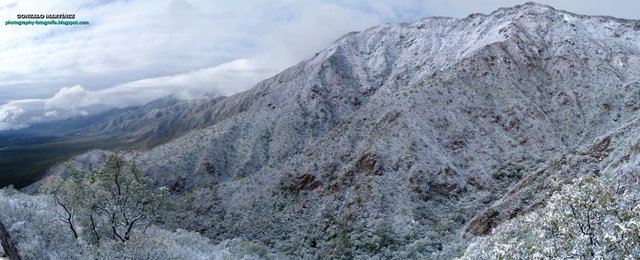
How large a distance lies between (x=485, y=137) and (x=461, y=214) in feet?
54.8

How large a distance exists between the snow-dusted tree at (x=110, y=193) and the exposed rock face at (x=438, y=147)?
2161 cm

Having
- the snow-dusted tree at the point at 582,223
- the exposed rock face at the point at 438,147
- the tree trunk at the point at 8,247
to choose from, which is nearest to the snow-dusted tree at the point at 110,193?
the tree trunk at the point at 8,247

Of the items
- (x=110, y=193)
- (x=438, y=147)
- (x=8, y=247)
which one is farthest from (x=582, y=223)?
(x=438, y=147)

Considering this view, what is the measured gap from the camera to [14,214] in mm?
33312

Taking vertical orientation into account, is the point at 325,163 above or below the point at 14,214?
below

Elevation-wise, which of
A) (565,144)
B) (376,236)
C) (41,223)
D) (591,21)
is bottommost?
(376,236)

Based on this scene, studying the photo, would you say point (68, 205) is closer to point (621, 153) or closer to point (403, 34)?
point (621, 153)

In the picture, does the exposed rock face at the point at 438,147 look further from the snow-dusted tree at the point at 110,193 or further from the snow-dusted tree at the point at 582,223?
the snow-dusted tree at the point at 582,223

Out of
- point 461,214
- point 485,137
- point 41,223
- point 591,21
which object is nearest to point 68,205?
point 41,223

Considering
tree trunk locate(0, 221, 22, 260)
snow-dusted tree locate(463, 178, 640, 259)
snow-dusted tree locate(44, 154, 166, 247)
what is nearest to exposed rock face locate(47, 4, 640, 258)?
snow-dusted tree locate(44, 154, 166, 247)

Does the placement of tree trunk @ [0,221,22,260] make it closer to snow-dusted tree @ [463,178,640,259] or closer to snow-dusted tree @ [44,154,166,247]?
snow-dusted tree @ [44,154,166,247]

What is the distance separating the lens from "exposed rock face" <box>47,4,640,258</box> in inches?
1916

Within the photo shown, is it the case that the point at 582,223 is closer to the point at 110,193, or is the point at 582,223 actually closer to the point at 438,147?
the point at 110,193

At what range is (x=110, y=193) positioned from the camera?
1292 inches
